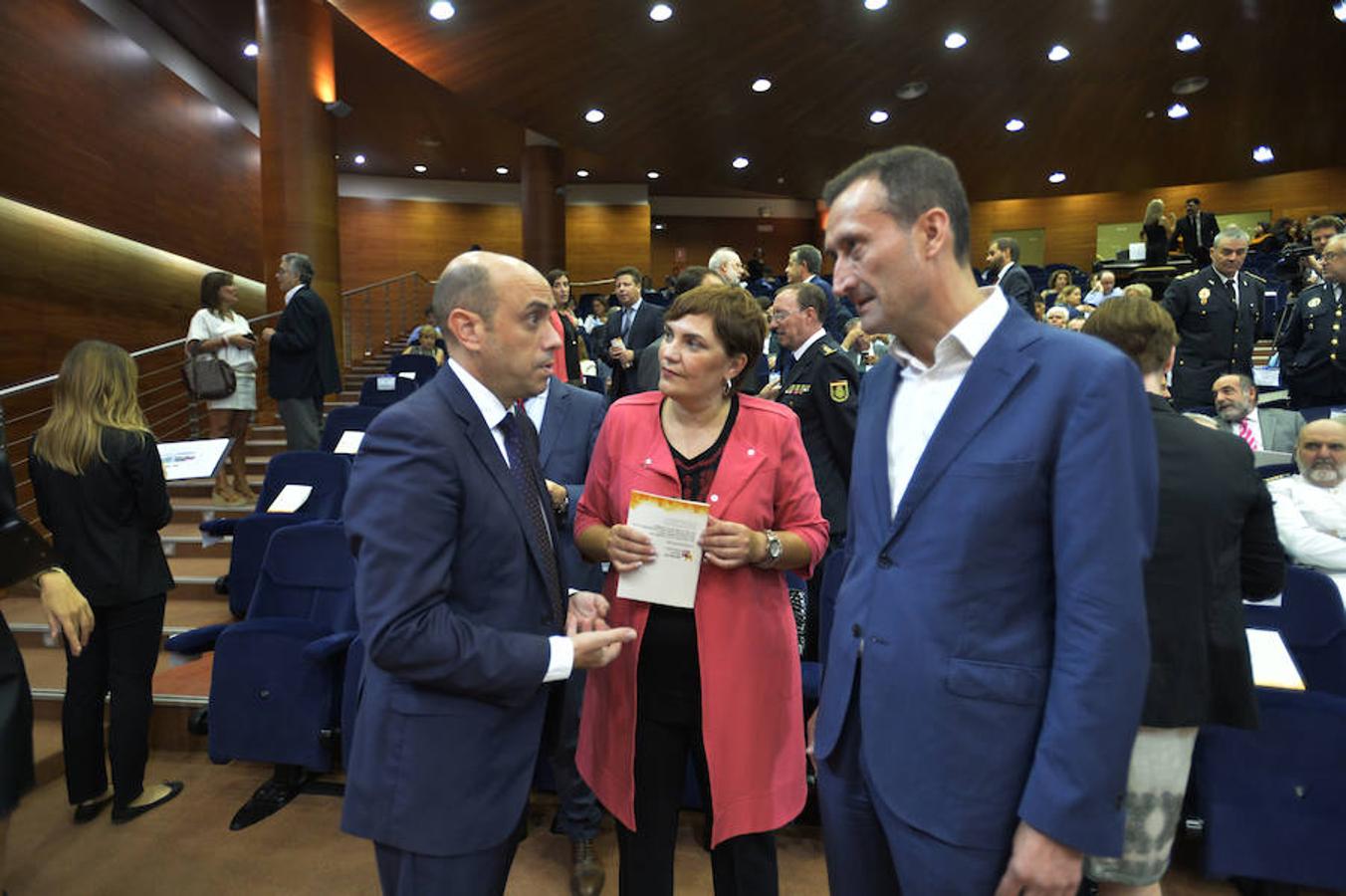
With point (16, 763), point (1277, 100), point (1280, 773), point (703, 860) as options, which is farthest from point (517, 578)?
point (1277, 100)

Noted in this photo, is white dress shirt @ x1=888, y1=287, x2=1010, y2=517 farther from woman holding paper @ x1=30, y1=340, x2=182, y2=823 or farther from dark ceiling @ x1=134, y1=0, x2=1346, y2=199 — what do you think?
dark ceiling @ x1=134, y1=0, x2=1346, y2=199

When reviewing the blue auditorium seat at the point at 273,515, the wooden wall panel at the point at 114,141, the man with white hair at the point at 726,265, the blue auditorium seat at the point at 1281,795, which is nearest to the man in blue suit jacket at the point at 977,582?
the blue auditorium seat at the point at 1281,795

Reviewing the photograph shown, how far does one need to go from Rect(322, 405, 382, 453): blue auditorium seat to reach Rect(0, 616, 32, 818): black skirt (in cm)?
364

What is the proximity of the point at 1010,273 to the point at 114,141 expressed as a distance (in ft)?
28.2

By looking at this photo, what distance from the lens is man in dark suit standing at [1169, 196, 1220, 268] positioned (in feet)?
32.3

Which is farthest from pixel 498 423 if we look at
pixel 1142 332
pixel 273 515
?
pixel 273 515

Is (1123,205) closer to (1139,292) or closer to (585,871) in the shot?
(1139,292)

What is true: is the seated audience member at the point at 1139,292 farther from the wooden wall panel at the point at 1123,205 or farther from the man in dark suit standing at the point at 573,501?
the wooden wall panel at the point at 1123,205

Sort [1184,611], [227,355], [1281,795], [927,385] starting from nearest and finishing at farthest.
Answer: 1. [927,385]
2. [1184,611]
3. [1281,795]
4. [227,355]

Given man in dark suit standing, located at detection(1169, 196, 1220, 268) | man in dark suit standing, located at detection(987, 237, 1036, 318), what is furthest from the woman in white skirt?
man in dark suit standing, located at detection(1169, 196, 1220, 268)

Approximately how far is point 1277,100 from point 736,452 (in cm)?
1528

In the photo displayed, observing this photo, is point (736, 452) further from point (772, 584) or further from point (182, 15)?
point (182, 15)

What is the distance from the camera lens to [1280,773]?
218 centimetres

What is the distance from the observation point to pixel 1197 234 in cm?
1008
